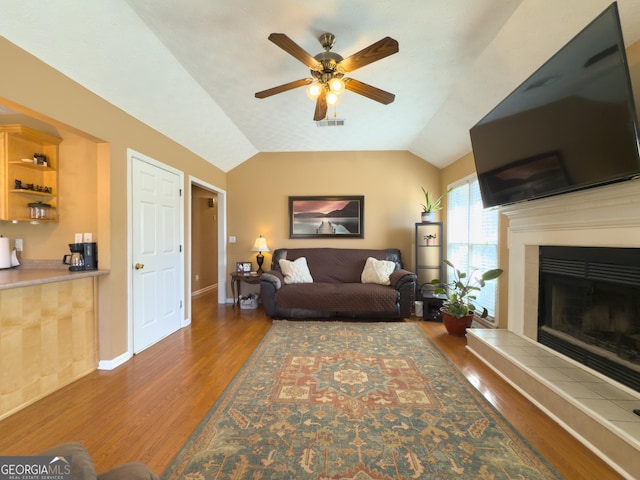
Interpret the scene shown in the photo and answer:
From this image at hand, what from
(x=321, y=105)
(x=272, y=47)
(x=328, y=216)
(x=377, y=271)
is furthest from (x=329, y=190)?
(x=272, y=47)

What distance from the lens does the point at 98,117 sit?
229 cm

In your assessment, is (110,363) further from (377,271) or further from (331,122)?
(331,122)

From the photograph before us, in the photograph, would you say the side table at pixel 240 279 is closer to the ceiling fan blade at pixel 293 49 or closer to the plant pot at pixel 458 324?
the plant pot at pixel 458 324

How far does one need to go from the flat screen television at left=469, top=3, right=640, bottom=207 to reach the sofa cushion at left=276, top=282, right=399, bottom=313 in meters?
1.96

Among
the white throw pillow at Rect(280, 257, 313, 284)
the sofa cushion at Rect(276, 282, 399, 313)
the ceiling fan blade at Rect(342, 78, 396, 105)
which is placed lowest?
the sofa cushion at Rect(276, 282, 399, 313)

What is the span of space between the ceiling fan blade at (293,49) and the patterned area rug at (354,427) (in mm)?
2394

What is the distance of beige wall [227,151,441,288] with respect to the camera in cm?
482

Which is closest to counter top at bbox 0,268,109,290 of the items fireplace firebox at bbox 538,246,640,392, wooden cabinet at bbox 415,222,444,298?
fireplace firebox at bbox 538,246,640,392

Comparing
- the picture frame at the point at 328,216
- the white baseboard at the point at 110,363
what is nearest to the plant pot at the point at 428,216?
the picture frame at the point at 328,216

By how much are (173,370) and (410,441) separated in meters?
2.00

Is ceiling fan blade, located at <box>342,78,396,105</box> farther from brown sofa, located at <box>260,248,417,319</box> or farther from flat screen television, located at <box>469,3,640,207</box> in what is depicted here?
brown sofa, located at <box>260,248,417,319</box>

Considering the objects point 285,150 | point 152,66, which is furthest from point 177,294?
point 285,150

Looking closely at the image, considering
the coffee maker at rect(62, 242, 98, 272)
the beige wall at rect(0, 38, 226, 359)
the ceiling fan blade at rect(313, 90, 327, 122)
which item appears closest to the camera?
the beige wall at rect(0, 38, 226, 359)

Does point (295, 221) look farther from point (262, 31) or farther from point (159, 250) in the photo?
point (262, 31)
